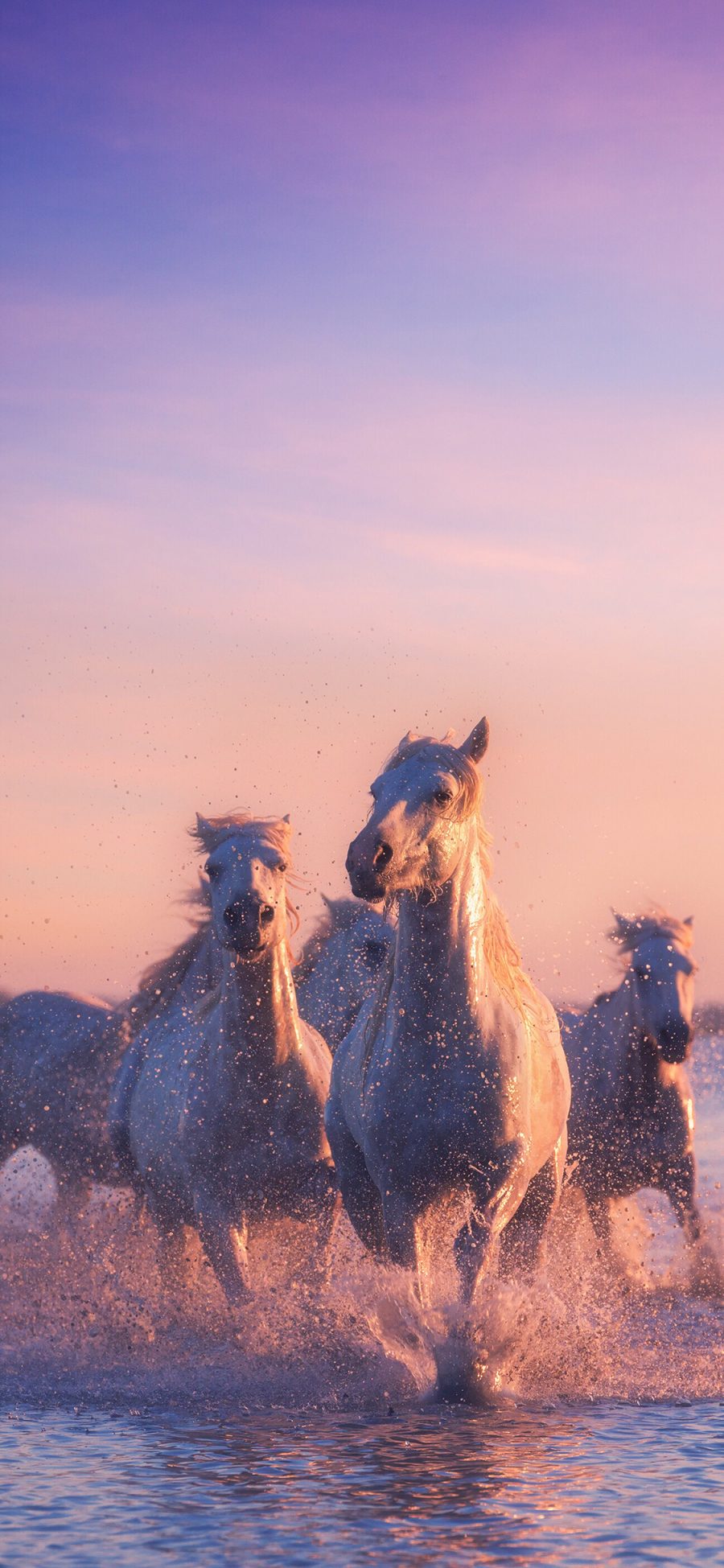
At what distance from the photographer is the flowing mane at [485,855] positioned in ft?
19.5

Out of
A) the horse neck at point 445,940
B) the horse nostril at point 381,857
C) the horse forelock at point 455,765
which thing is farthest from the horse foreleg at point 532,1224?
the horse nostril at point 381,857

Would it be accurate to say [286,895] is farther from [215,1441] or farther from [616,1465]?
[616,1465]

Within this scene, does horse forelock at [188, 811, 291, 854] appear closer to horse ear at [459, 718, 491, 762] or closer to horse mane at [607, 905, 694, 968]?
horse ear at [459, 718, 491, 762]

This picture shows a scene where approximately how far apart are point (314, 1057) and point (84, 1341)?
154 cm

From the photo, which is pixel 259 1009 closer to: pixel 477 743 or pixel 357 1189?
pixel 357 1189

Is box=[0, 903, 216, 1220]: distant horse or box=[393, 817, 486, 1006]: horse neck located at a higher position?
box=[0, 903, 216, 1220]: distant horse

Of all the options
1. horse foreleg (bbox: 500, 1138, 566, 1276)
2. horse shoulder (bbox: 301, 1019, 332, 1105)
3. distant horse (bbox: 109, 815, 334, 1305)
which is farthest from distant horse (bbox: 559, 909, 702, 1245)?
horse foreleg (bbox: 500, 1138, 566, 1276)

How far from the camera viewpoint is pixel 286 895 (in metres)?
7.50

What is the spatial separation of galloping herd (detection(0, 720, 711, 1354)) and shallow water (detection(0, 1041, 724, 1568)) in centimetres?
Answer: 32

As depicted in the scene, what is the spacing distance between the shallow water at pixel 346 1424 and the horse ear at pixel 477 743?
1828 mm

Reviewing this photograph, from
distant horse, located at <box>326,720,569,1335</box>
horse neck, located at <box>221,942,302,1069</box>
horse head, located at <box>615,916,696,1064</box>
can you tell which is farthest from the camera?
horse head, located at <box>615,916,696,1064</box>

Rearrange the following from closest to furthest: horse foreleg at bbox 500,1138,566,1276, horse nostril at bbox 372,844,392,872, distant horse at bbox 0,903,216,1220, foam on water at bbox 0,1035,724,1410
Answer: horse nostril at bbox 372,844,392,872 < foam on water at bbox 0,1035,724,1410 < horse foreleg at bbox 500,1138,566,1276 < distant horse at bbox 0,903,216,1220

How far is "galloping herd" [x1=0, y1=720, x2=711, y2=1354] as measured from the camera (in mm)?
5910

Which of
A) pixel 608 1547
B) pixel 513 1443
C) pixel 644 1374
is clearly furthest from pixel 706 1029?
pixel 608 1547
